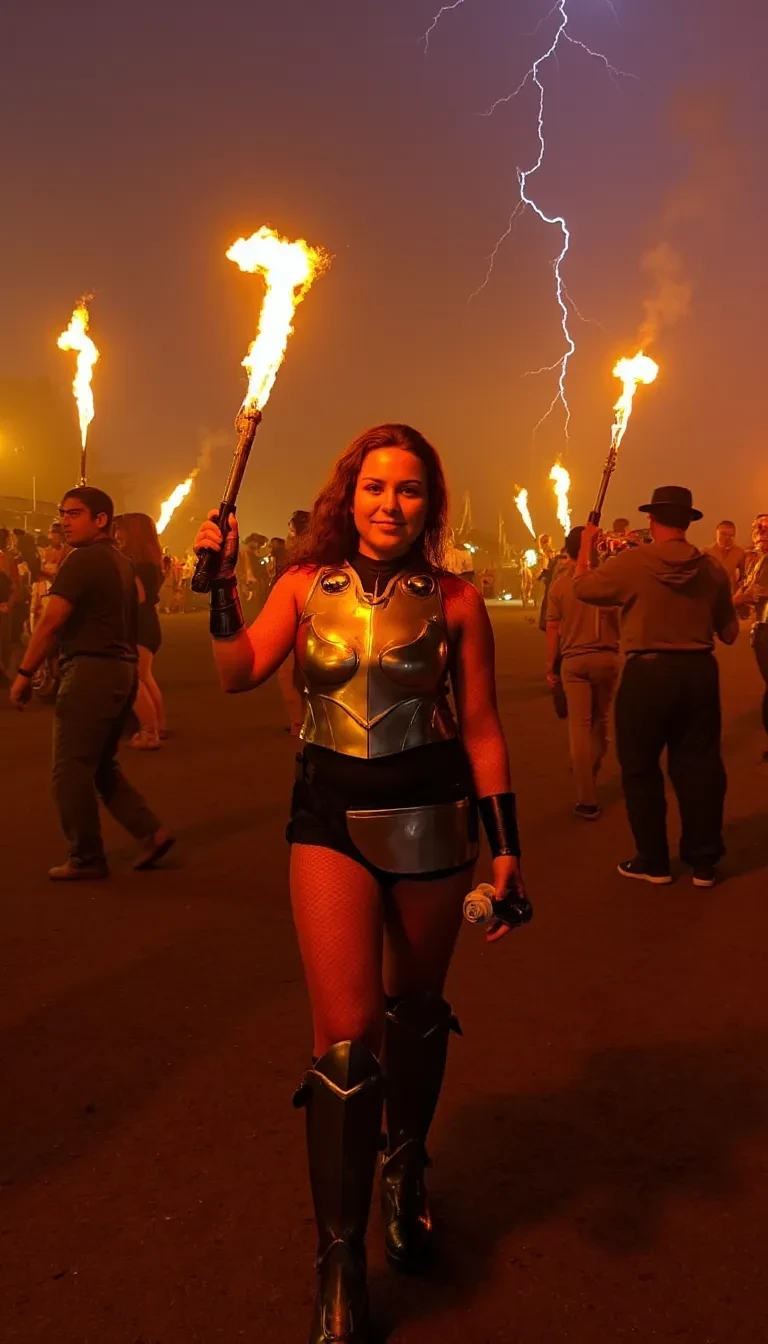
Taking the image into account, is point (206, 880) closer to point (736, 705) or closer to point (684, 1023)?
point (684, 1023)

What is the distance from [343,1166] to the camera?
8.39 ft

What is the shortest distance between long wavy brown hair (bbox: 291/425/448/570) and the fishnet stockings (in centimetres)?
82

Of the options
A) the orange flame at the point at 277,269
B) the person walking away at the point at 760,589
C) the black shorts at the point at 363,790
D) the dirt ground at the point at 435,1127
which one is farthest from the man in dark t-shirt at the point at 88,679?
the person walking away at the point at 760,589

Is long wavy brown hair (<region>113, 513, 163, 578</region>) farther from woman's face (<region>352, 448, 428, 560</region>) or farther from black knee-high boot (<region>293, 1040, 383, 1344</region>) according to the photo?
black knee-high boot (<region>293, 1040, 383, 1344</region>)

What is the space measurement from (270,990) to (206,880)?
180 cm

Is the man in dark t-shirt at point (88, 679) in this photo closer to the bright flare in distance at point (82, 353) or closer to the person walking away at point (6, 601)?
the bright flare in distance at point (82, 353)

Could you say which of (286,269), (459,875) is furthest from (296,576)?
(286,269)

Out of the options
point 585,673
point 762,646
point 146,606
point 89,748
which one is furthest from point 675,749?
point 146,606

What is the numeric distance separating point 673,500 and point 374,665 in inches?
176

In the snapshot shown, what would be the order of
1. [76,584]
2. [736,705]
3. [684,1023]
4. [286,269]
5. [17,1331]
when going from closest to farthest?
1. [17,1331]
2. [286,269]
3. [684,1023]
4. [76,584]
5. [736,705]

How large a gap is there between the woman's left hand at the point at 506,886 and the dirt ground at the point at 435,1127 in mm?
883

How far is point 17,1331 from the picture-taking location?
8.52ft

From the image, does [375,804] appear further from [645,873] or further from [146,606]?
[146,606]

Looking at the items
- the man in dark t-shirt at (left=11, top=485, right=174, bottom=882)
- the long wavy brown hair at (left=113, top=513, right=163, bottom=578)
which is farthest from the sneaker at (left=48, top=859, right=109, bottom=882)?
the long wavy brown hair at (left=113, top=513, right=163, bottom=578)
